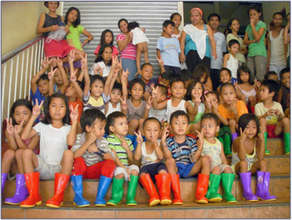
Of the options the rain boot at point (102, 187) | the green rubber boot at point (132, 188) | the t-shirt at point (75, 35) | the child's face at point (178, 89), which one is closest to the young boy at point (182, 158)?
the green rubber boot at point (132, 188)

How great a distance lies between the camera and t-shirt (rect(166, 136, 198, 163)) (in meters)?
3.04

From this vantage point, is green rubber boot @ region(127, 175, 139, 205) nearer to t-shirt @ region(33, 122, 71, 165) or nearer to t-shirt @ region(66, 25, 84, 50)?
t-shirt @ region(33, 122, 71, 165)

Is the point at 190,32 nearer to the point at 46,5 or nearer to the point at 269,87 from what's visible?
the point at 269,87

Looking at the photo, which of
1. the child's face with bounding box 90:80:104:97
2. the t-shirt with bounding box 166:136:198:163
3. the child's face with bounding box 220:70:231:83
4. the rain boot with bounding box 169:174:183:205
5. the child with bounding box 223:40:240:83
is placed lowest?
the rain boot with bounding box 169:174:183:205

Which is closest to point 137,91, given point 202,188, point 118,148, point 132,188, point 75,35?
point 118,148

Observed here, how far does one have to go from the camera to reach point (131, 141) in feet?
11.0

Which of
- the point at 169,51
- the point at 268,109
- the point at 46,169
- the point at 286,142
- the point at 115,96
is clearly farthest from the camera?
the point at 169,51

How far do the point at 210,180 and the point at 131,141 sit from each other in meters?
0.92

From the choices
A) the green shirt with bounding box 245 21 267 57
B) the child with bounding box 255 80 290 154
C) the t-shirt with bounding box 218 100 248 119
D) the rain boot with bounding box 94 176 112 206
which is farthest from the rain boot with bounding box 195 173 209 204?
the green shirt with bounding box 245 21 267 57

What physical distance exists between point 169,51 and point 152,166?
94.5 inches

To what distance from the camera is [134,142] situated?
340cm

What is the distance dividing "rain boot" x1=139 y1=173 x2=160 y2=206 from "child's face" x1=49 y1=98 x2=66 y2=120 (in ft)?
3.09

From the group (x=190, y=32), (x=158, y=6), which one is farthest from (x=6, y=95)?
(x=158, y=6)

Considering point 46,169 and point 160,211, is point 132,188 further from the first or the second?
point 46,169
